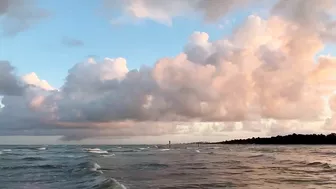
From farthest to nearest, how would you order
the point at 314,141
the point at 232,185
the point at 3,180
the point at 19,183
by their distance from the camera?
the point at 314,141
the point at 3,180
the point at 19,183
the point at 232,185

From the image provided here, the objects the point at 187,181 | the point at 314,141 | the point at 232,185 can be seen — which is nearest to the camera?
the point at 232,185

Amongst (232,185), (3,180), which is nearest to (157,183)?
(232,185)

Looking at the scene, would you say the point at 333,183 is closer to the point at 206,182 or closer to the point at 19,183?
the point at 206,182

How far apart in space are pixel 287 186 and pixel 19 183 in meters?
17.6

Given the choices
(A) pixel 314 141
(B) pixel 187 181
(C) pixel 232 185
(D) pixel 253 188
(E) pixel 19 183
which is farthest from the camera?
(A) pixel 314 141

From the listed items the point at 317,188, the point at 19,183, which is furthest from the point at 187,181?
the point at 19,183

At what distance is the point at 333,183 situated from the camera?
2356 cm

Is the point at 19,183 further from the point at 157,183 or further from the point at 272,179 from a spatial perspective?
the point at 272,179

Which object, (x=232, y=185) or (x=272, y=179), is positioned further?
(x=272, y=179)

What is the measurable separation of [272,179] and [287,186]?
11.3 ft

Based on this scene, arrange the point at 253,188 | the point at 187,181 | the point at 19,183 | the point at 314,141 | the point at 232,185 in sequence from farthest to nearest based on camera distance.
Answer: the point at 314,141, the point at 19,183, the point at 187,181, the point at 232,185, the point at 253,188

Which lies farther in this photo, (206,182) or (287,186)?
(206,182)

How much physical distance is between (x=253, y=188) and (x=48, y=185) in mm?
12917

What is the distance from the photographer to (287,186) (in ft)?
72.3
